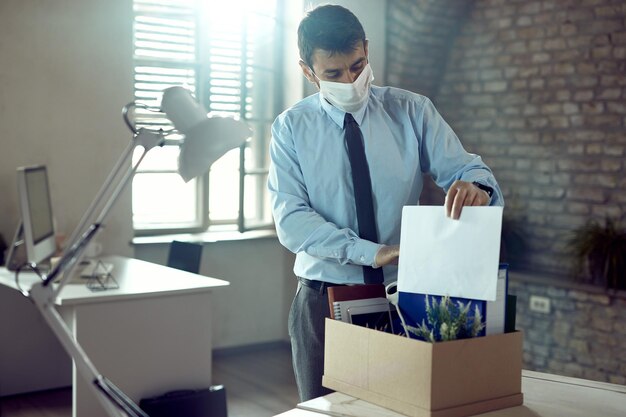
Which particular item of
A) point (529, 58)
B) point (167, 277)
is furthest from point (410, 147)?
point (529, 58)

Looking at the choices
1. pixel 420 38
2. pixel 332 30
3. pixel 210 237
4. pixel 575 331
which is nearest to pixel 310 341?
pixel 332 30

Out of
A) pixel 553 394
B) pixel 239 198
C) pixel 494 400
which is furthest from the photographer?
pixel 239 198

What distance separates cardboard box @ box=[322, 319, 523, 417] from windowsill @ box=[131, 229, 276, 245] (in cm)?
371

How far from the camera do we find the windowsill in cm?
524

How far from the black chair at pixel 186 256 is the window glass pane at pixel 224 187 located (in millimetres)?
1165

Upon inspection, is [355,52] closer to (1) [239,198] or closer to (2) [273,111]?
(1) [239,198]

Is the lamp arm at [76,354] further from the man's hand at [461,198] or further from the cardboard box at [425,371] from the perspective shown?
the man's hand at [461,198]

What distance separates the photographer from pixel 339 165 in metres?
2.03

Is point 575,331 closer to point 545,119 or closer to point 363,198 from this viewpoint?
point 545,119

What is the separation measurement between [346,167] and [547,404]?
75 centimetres

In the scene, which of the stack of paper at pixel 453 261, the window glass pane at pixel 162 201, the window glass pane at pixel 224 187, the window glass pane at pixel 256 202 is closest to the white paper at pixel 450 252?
the stack of paper at pixel 453 261

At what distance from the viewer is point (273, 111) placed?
19.1 feet

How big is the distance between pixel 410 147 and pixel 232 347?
383cm

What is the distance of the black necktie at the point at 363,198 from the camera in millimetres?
1953
